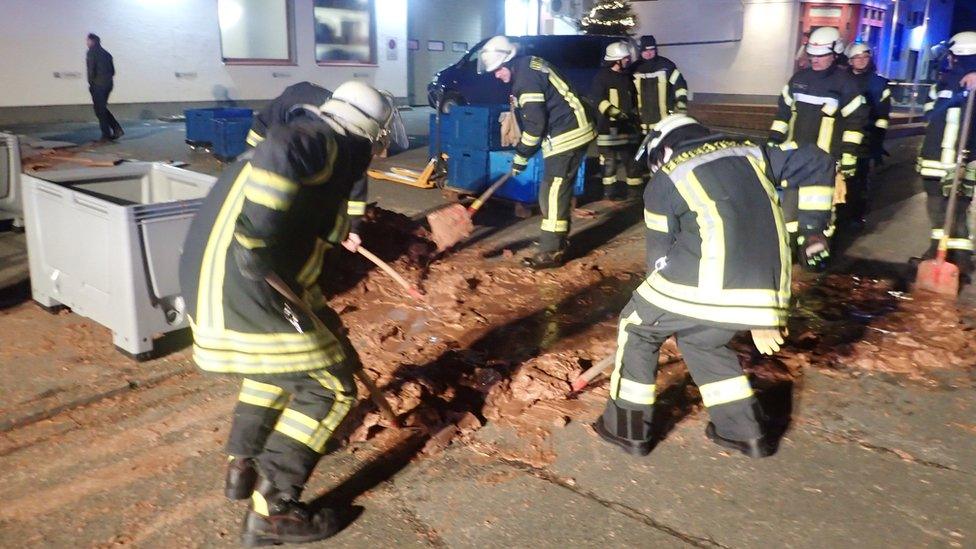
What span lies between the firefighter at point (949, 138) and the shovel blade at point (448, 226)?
4.05m

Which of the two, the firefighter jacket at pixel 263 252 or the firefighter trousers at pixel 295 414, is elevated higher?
the firefighter jacket at pixel 263 252

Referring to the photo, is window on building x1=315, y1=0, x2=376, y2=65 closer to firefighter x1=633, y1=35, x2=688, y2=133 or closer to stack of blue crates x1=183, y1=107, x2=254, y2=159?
stack of blue crates x1=183, y1=107, x2=254, y2=159

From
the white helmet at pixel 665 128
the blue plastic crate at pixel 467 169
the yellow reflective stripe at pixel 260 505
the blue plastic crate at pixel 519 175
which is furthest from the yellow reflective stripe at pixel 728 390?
the blue plastic crate at pixel 467 169

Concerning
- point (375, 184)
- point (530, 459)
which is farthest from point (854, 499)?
point (375, 184)

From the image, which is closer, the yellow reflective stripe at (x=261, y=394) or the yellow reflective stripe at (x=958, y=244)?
the yellow reflective stripe at (x=261, y=394)

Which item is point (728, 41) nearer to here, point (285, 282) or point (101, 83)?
point (101, 83)

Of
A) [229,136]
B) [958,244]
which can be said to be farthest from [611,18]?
[958,244]

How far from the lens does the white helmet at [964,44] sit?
6.46m

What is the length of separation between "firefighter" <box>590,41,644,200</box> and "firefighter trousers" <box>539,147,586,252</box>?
2788 mm

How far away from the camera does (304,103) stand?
5.11 meters

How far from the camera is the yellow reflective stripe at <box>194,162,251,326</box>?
285 centimetres

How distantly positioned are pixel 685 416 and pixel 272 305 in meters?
2.38

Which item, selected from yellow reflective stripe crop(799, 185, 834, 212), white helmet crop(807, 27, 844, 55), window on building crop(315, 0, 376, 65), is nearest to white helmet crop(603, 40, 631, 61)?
white helmet crop(807, 27, 844, 55)

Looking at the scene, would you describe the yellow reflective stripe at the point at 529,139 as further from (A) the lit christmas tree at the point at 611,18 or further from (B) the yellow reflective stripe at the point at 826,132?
(A) the lit christmas tree at the point at 611,18
